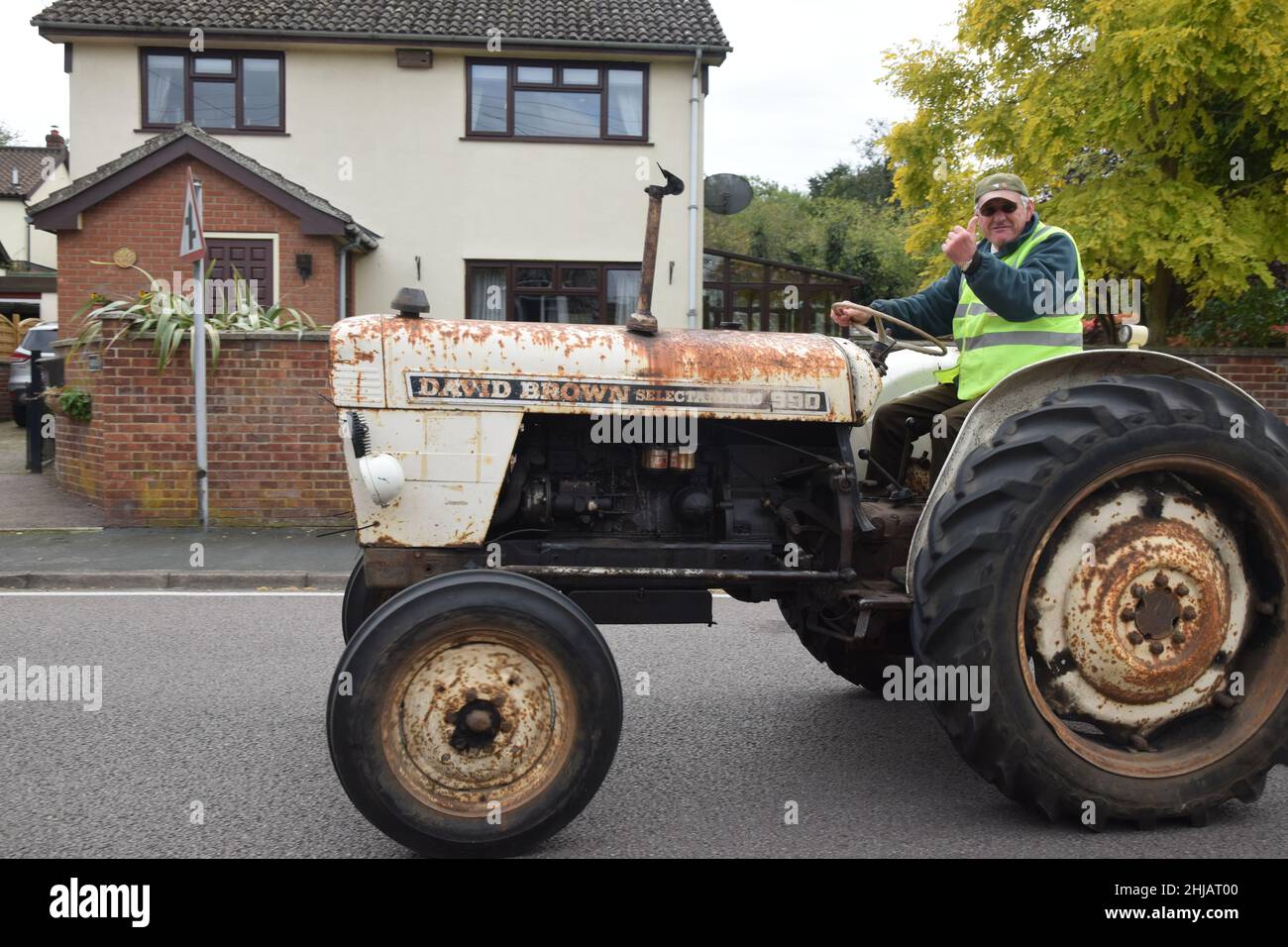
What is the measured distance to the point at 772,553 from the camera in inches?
159

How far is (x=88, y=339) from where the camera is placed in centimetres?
1061

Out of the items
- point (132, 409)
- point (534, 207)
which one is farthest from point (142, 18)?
point (132, 409)

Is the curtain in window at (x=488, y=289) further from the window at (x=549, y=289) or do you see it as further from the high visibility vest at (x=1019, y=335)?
the high visibility vest at (x=1019, y=335)

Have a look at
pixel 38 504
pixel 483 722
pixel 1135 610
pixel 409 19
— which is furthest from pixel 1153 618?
pixel 409 19

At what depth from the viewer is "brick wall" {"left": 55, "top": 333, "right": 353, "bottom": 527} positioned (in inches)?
408

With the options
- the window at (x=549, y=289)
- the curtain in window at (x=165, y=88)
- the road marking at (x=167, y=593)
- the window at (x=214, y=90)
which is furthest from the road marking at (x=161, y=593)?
the curtain in window at (x=165, y=88)

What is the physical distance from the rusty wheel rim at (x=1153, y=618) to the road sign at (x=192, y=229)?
7760 millimetres

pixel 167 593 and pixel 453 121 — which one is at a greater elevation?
pixel 453 121

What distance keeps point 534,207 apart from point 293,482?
8678mm

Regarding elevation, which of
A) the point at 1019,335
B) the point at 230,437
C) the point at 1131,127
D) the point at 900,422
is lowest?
the point at 230,437

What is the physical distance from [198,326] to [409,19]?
9565mm

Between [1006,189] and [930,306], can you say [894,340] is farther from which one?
[1006,189]
